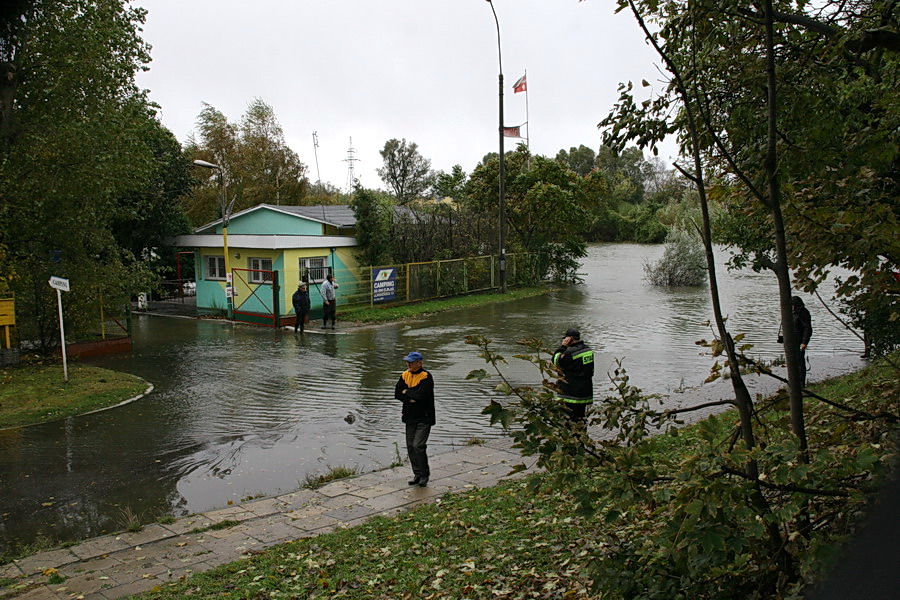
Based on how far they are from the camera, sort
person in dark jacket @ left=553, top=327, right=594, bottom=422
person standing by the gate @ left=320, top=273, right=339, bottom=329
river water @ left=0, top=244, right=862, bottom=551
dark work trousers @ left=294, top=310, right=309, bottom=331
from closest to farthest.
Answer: river water @ left=0, top=244, right=862, bottom=551
person in dark jacket @ left=553, top=327, right=594, bottom=422
dark work trousers @ left=294, top=310, right=309, bottom=331
person standing by the gate @ left=320, top=273, right=339, bottom=329

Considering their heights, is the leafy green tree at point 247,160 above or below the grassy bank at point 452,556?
above

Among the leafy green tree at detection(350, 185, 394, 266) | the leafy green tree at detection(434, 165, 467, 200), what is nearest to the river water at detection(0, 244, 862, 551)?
the leafy green tree at detection(350, 185, 394, 266)

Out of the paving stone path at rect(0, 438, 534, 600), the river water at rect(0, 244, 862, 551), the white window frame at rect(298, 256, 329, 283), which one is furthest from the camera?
the white window frame at rect(298, 256, 329, 283)

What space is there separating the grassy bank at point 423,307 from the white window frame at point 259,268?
303 centimetres

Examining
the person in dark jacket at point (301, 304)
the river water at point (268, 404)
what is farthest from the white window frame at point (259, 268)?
the person in dark jacket at point (301, 304)

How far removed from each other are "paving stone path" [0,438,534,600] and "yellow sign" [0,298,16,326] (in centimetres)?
1124

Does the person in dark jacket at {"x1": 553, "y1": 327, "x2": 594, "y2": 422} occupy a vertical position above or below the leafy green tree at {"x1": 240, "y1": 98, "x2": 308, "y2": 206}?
below

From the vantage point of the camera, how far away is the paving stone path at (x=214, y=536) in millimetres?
6699

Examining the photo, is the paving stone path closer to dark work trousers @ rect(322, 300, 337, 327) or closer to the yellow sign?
the yellow sign

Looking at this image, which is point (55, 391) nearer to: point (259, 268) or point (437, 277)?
point (259, 268)

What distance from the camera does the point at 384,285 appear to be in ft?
95.3

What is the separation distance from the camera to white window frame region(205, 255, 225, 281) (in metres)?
29.0

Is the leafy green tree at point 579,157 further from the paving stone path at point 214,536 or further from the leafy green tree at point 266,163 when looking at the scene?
the paving stone path at point 214,536

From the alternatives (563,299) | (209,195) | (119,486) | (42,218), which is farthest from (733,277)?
(119,486)
